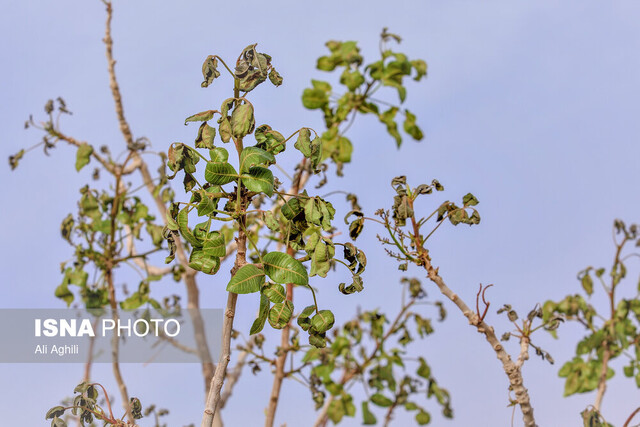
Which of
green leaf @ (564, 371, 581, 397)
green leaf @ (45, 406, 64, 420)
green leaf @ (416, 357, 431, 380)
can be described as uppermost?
green leaf @ (416, 357, 431, 380)

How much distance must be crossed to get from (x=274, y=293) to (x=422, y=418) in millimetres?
1647

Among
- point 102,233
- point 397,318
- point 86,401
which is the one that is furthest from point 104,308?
point 86,401

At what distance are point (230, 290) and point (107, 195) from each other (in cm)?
147

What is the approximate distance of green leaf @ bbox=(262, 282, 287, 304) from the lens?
42.3 inches

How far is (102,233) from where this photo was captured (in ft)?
7.61

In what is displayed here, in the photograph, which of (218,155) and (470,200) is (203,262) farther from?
(470,200)

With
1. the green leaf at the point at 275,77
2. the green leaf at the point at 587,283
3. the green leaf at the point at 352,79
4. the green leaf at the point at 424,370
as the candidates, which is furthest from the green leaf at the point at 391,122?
the green leaf at the point at 275,77

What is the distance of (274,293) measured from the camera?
1.08 m

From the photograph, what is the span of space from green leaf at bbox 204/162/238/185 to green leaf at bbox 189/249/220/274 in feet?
0.37

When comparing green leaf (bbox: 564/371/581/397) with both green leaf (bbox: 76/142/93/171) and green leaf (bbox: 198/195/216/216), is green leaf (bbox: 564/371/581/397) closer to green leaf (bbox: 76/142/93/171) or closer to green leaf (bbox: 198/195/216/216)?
green leaf (bbox: 198/195/216/216)

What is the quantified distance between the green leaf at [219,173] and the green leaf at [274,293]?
0.18 m

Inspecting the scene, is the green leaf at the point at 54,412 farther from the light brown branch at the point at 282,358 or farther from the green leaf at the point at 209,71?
the light brown branch at the point at 282,358

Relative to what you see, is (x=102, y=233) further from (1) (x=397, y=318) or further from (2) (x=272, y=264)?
(2) (x=272, y=264)

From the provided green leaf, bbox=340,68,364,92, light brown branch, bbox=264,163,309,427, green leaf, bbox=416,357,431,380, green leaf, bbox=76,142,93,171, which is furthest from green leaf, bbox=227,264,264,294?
green leaf, bbox=416,357,431,380
